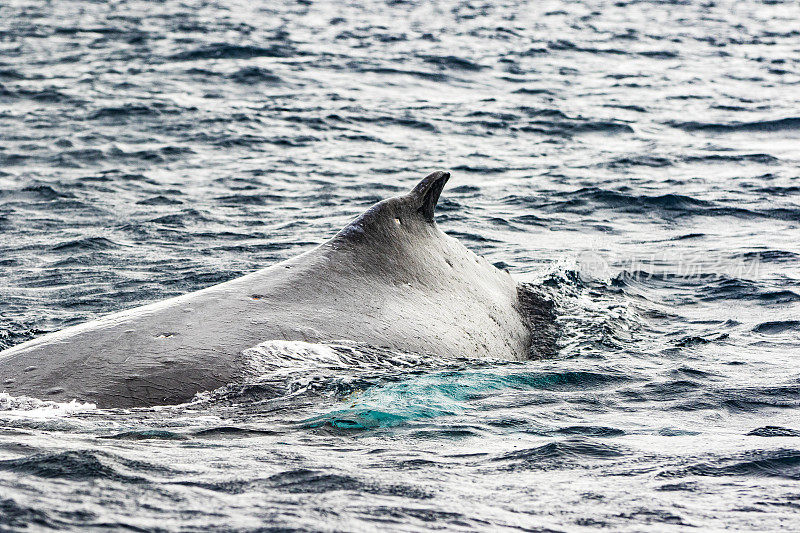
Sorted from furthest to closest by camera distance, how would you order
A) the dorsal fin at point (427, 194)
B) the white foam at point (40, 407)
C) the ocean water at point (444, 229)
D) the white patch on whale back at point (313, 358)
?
1. the dorsal fin at point (427, 194)
2. the white patch on whale back at point (313, 358)
3. the white foam at point (40, 407)
4. the ocean water at point (444, 229)

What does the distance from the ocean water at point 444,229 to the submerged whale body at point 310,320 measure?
0.51 ft

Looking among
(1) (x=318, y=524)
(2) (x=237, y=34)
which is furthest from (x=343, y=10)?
(1) (x=318, y=524)

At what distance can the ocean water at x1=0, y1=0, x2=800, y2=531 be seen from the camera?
16.5 ft

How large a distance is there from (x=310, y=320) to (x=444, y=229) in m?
7.50

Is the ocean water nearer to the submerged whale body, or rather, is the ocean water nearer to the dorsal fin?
the submerged whale body

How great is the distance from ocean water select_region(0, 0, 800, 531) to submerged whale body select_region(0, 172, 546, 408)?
0.51 feet

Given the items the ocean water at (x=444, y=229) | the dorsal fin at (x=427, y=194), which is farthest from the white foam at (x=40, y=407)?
the dorsal fin at (x=427, y=194)

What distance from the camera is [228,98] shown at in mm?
23688

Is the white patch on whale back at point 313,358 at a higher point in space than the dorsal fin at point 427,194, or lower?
lower

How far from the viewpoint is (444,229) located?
14.3 metres

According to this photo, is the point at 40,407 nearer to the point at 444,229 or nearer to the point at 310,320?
the point at 310,320

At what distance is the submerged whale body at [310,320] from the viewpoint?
612 cm

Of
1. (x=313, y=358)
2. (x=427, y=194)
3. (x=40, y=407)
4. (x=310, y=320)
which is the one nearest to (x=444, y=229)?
(x=427, y=194)

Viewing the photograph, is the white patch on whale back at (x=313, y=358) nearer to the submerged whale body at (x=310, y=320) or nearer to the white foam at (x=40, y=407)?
the submerged whale body at (x=310, y=320)
